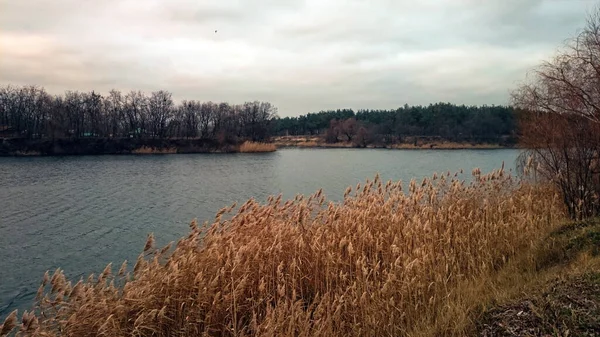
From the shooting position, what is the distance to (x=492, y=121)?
8175 cm

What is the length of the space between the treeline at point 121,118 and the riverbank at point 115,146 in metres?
2.49

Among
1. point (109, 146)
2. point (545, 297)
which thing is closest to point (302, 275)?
point (545, 297)

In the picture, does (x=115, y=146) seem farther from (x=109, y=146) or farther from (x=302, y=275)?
(x=302, y=275)

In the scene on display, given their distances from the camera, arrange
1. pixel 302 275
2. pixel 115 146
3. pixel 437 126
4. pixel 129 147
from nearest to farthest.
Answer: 1. pixel 302 275
2. pixel 115 146
3. pixel 129 147
4. pixel 437 126

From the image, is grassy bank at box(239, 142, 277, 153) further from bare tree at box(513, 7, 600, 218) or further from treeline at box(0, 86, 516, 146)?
bare tree at box(513, 7, 600, 218)

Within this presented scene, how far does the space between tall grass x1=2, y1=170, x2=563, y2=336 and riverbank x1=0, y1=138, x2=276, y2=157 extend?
62341mm

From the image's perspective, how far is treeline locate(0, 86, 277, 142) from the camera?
71688mm

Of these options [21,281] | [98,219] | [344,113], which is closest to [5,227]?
[98,219]

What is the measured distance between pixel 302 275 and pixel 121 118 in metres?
79.8

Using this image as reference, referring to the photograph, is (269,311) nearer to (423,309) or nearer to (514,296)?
(423,309)

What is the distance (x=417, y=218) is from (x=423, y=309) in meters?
2.14

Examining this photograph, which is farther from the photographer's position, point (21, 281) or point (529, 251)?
point (21, 281)

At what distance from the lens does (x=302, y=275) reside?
20.4ft

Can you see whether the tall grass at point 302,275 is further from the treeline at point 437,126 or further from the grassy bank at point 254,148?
the treeline at point 437,126
